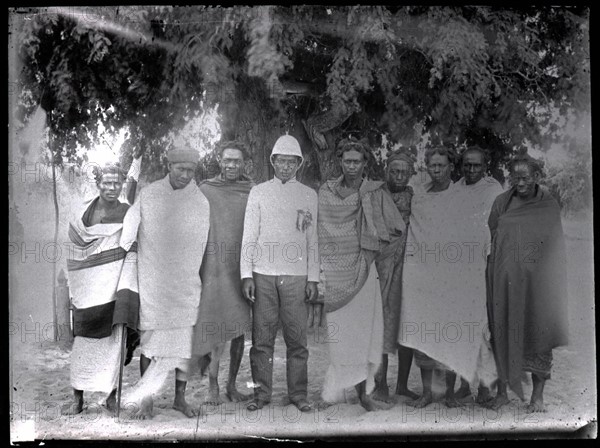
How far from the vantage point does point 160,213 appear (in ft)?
16.3

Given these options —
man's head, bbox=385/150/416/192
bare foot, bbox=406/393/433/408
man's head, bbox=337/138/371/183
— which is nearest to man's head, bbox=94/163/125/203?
man's head, bbox=337/138/371/183

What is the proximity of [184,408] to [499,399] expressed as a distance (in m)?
2.18

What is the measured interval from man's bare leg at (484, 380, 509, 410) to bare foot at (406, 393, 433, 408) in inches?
15.9

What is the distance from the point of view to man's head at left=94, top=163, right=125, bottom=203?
4961 millimetres

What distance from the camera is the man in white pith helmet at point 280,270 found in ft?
16.2

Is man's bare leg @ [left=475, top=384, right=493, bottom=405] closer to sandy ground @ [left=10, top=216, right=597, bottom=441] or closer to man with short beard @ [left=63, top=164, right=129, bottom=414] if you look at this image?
sandy ground @ [left=10, top=216, right=597, bottom=441]

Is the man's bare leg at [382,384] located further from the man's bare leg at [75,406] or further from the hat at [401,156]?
the man's bare leg at [75,406]

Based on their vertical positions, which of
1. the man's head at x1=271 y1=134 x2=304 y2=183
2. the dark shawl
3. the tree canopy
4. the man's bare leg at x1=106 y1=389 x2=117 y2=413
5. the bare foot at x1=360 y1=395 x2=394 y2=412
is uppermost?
the tree canopy

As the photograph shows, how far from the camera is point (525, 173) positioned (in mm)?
5070

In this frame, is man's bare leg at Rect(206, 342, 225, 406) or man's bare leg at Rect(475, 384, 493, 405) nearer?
man's bare leg at Rect(206, 342, 225, 406)

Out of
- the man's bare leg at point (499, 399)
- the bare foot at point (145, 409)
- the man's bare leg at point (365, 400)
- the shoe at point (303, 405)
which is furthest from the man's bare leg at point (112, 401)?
the man's bare leg at point (499, 399)

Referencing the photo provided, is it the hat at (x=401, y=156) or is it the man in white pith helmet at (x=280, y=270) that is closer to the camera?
the man in white pith helmet at (x=280, y=270)

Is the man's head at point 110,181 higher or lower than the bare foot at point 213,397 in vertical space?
higher

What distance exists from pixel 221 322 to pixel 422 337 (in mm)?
1387
